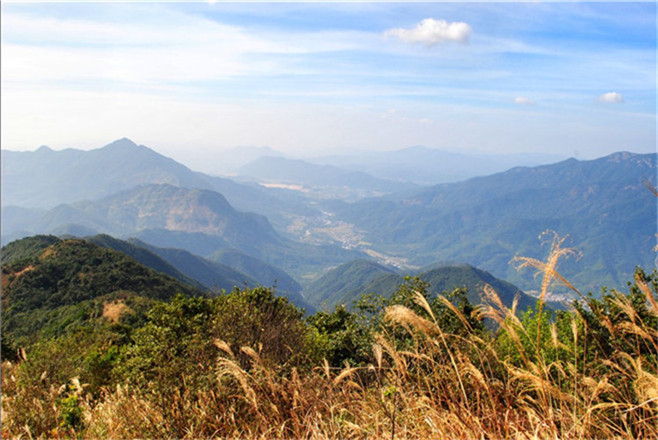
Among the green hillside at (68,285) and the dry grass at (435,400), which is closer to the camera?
the dry grass at (435,400)

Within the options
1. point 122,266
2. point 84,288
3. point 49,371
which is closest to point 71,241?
point 122,266

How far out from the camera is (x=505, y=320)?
9.46 ft

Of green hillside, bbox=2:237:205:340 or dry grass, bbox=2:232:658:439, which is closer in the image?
dry grass, bbox=2:232:658:439

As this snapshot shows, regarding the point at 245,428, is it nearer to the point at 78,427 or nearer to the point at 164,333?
the point at 78,427

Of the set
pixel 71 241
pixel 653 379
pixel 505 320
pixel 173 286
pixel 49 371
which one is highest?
pixel 505 320

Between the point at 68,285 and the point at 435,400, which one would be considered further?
the point at 68,285

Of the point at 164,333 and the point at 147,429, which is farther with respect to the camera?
the point at 164,333

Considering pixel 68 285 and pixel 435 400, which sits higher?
pixel 435 400

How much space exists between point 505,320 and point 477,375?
0.41 metres

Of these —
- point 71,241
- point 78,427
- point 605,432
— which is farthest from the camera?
point 71,241

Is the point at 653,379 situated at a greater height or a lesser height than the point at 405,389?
greater

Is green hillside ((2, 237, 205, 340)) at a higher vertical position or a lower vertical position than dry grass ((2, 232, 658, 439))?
lower

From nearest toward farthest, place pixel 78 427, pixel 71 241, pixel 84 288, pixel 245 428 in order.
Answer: pixel 245 428
pixel 78 427
pixel 84 288
pixel 71 241

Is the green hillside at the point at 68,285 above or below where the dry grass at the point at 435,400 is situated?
below
